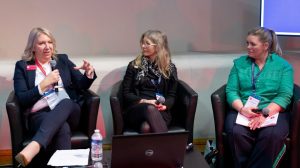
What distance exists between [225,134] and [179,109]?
1.63 feet

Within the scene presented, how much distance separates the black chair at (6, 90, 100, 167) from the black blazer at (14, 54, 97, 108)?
2.8 inches

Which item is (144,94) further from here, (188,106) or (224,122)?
(224,122)

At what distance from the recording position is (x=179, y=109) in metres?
3.77

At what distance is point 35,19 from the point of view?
4.34 metres

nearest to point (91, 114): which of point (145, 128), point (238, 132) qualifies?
point (145, 128)

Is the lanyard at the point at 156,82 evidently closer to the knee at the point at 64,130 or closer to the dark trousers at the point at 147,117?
the dark trousers at the point at 147,117

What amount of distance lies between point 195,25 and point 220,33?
317mm

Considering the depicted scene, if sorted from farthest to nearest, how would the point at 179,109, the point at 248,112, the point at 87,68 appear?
the point at 179,109 < the point at 87,68 < the point at 248,112

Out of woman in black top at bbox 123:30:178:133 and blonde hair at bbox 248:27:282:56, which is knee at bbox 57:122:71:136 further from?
blonde hair at bbox 248:27:282:56

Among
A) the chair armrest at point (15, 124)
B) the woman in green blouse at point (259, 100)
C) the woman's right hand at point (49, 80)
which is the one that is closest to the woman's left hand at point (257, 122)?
the woman in green blouse at point (259, 100)

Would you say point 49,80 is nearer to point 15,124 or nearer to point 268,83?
point 15,124

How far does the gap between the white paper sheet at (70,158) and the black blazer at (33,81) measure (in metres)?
0.90

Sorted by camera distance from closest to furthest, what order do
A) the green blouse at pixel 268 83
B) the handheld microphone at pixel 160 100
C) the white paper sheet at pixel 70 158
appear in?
1. the white paper sheet at pixel 70 158
2. the green blouse at pixel 268 83
3. the handheld microphone at pixel 160 100

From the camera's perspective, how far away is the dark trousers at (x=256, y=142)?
3.24 m
